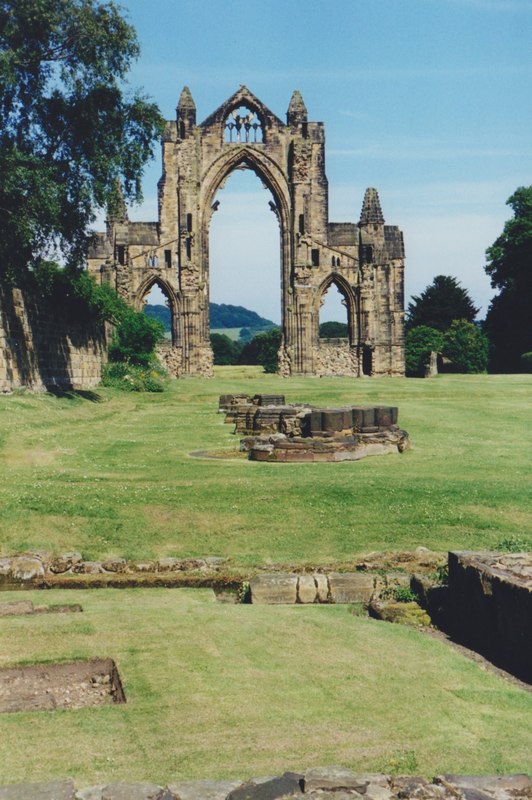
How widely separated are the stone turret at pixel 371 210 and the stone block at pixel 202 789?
46989 millimetres

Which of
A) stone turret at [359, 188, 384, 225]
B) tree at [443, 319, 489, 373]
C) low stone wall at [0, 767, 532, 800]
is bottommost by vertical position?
low stone wall at [0, 767, 532, 800]

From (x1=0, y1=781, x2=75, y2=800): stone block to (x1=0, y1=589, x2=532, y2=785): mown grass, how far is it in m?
0.32

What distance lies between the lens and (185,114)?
49781 millimetres

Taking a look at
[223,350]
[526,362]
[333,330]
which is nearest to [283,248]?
[526,362]

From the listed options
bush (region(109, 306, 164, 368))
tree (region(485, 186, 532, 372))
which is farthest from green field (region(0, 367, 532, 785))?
tree (region(485, 186, 532, 372))

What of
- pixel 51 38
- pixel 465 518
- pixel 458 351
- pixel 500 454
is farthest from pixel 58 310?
pixel 458 351

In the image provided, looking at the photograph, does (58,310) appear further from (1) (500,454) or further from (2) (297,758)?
(2) (297,758)

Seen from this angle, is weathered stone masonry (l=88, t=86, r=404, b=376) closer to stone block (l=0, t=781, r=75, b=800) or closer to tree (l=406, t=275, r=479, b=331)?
tree (l=406, t=275, r=479, b=331)

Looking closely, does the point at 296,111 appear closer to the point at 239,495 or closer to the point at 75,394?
the point at 75,394

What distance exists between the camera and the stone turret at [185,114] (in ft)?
163

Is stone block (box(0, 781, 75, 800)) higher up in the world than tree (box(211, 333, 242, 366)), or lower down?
lower down

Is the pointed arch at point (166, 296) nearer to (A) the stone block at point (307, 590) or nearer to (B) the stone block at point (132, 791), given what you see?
(A) the stone block at point (307, 590)

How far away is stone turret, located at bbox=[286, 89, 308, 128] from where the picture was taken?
5059 centimetres

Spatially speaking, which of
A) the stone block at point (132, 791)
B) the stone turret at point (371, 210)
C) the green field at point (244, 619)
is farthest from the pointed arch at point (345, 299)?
the stone block at point (132, 791)
